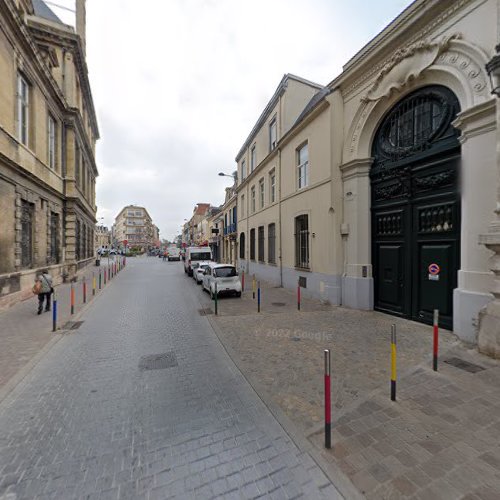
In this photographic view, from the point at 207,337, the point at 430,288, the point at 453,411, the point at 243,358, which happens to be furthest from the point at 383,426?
the point at 430,288

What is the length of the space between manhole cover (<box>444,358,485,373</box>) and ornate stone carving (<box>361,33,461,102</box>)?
23.9ft

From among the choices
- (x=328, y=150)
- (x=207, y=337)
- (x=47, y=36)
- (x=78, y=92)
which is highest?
(x=47, y=36)

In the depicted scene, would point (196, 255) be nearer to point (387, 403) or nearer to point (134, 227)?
point (387, 403)

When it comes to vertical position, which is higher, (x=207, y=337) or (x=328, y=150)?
(x=328, y=150)

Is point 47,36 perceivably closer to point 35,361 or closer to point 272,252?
point 272,252

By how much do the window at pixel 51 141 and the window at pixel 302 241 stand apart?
14541 mm

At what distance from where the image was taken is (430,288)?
755 centimetres

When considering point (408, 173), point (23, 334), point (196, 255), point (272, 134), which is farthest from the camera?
point (196, 255)

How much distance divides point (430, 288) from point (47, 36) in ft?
82.3

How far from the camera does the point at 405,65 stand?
7801mm

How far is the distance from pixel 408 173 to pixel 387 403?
677 cm

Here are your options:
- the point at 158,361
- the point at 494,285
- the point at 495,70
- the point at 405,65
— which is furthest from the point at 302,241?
the point at 158,361

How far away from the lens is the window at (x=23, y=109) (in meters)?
11.9

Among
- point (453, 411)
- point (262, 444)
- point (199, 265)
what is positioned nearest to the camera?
point (262, 444)
